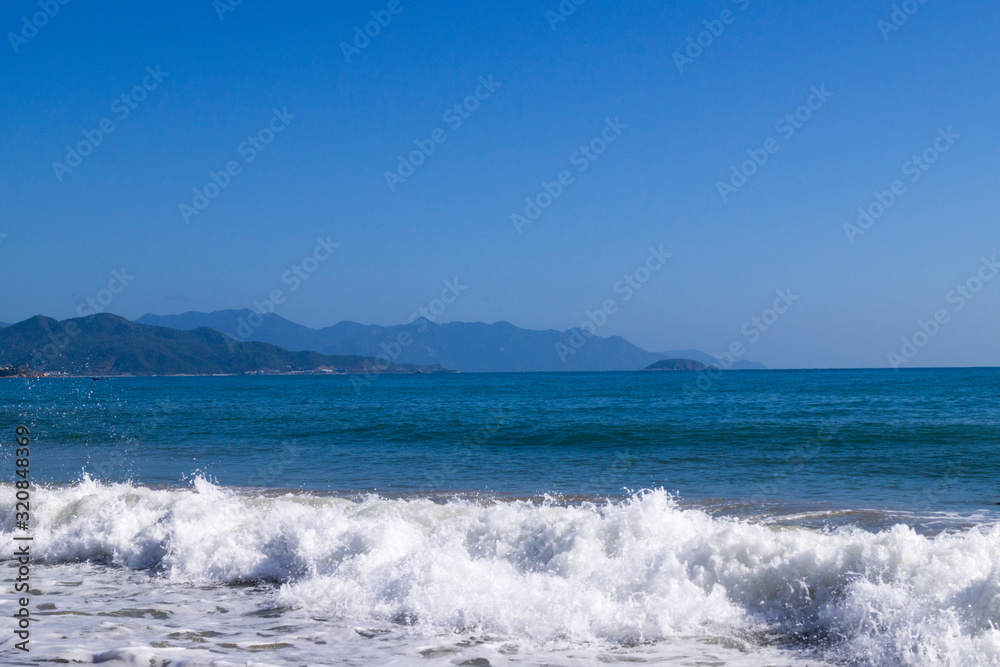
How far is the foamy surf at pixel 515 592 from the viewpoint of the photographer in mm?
Answer: 6895

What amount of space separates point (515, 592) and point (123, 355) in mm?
191205

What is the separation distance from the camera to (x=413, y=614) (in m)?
7.95

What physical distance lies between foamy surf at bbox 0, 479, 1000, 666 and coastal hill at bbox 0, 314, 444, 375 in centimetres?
16998

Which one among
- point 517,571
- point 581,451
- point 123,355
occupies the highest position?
point 123,355

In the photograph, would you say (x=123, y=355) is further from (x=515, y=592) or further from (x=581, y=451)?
(x=515, y=592)

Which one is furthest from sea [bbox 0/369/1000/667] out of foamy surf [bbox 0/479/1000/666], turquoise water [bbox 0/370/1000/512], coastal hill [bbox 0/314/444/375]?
coastal hill [bbox 0/314/444/375]

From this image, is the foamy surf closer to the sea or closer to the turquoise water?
the sea

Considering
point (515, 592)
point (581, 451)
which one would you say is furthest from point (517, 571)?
point (581, 451)

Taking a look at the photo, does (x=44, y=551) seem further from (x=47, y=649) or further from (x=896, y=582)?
(x=896, y=582)

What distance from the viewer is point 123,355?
17525 centimetres

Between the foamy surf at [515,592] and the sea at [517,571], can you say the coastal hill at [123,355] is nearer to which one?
the sea at [517,571]

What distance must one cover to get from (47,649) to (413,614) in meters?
3.56

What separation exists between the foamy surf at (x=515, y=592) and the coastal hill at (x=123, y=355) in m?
170

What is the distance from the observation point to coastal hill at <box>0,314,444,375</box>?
6496 inches
